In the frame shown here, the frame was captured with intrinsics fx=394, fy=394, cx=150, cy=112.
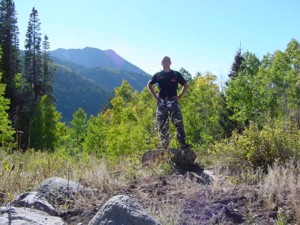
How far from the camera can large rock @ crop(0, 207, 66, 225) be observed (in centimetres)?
330

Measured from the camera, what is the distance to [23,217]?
3.38m

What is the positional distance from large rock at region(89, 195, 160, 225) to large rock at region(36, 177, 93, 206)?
1.18 m

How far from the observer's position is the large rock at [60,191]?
454 cm

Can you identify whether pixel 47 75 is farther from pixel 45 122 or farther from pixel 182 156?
pixel 182 156

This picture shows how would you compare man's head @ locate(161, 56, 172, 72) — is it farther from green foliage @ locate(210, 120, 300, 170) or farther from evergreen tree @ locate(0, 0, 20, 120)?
evergreen tree @ locate(0, 0, 20, 120)

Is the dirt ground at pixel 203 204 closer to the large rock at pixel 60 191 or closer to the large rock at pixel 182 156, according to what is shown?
the large rock at pixel 60 191

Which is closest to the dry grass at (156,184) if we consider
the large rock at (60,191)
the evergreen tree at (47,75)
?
the large rock at (60,191)

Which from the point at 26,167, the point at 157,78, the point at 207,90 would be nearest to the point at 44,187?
the point at 26,167

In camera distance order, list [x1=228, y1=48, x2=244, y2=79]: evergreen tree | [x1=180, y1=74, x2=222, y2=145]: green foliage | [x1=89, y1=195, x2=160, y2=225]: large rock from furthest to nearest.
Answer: [x1=228, y1=48, x2=244, y2=79]: evergreen tree
[x1=180, y1=74, x2=222, y2=145]: green foliage
[x1=89, y1=195, x2=160, y2=225]: large rock

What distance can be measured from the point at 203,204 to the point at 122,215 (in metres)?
1.32

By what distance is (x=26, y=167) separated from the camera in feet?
19.3

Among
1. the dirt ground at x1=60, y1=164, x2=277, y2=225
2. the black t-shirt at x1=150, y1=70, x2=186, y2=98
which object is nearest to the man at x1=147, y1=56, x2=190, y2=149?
the black t-shirt at x1=150, y1=70, x2=186, y2=98

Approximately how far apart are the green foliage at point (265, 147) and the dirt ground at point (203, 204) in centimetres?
161

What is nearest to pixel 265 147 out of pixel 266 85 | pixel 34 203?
pixel 34 203
